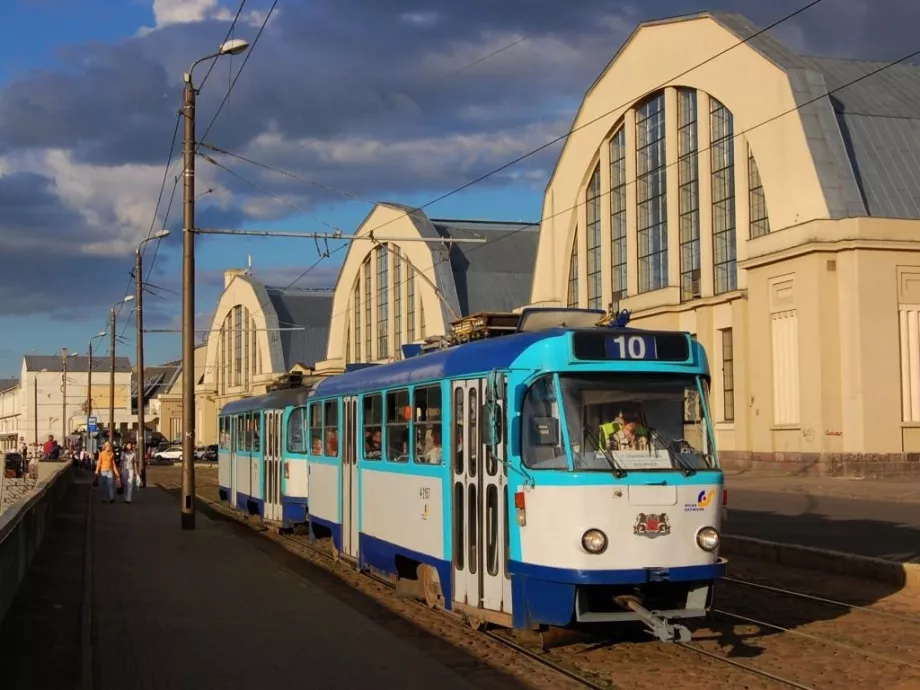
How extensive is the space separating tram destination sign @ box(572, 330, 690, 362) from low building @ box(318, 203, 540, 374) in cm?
4572

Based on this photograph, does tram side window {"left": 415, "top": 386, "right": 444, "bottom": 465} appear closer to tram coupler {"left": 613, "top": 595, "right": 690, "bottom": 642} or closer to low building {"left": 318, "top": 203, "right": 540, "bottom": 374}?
tram coupler {"left": 613, "top": 595, "right": 690, "bottom": 642}

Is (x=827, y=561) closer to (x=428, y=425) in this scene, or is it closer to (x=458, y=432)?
(x=428, y=425)

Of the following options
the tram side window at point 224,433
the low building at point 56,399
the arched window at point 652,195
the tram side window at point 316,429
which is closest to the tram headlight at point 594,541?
the tram side window at point 316,429

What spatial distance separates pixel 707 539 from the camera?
30.5 ft

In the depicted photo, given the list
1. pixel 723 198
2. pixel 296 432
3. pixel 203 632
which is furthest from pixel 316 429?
pixel 723 198

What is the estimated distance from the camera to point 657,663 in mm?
9453

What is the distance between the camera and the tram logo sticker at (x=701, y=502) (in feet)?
30.2

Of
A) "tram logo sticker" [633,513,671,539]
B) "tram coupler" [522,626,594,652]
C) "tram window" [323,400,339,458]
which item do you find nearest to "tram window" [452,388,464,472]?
"tram coupler" [522,626,594,652]

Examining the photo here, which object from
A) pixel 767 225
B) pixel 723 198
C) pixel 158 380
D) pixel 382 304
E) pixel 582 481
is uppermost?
pixel 723 198

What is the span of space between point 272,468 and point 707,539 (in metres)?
14.1

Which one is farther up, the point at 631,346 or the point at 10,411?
the point at 10,411

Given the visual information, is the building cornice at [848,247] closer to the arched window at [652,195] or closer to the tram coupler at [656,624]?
the arched window at [652,195]

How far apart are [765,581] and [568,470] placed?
6333 mm

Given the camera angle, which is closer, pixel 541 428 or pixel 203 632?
pixel 541 428
